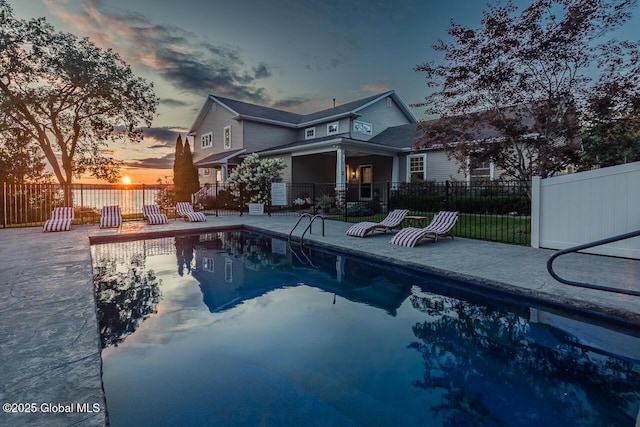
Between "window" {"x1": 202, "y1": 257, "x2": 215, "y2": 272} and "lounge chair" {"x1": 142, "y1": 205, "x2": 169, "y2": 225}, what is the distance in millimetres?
6297

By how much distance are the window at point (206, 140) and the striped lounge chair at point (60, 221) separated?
13.9m

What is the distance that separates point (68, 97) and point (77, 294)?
17539 millimetres

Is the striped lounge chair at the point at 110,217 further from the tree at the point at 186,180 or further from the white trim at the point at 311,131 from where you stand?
the white trim at the point at 311,131

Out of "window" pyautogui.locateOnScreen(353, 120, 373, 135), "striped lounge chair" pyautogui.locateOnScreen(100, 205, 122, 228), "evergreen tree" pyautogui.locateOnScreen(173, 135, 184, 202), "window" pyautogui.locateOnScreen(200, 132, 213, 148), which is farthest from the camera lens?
"window" pyautogui.locateOnScreen(200, 132, 213, 148)

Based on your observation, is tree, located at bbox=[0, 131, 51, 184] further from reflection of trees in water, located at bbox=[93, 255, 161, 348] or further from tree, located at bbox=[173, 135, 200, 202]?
reflection of trees in water, located at bbox=[93, 255, 161, 348]

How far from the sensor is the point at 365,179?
21953 mm

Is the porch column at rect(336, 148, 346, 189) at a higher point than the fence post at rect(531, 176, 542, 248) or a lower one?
higher

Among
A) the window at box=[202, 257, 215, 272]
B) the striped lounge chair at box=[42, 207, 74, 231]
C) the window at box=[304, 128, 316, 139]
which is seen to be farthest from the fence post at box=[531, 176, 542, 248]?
the window at box=[304, 128, 316, 139]

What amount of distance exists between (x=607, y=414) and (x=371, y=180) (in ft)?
63.1

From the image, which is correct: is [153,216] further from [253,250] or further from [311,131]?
[311,131]

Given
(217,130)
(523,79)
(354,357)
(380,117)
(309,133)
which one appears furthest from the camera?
(217,130)

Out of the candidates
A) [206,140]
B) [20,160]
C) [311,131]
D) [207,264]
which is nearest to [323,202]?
[311,131]

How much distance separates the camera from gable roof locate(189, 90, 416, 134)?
69.8 feet

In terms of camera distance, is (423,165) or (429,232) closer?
(429,232)
